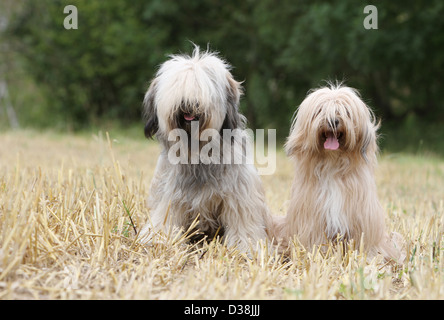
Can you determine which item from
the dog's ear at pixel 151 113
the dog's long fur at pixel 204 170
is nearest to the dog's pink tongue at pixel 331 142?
the dog's long fur at pixel 204 170

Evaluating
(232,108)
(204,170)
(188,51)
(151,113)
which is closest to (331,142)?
(232,108)

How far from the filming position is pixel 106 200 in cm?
416

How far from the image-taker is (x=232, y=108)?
3.74 m

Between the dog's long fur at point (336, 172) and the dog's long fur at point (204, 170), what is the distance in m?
0.38

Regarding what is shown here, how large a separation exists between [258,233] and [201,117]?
1046 mm

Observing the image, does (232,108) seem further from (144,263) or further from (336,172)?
(144,263)

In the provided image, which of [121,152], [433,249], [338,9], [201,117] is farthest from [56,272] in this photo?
[338,9]

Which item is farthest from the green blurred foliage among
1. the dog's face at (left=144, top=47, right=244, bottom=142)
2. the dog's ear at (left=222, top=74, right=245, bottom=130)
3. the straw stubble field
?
the straw stubble field

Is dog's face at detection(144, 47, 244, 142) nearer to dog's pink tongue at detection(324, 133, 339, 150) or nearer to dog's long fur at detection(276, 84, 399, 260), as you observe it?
dog's long fur at detection(276, 84, 399, 260)

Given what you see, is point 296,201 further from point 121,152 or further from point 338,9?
point 338,9

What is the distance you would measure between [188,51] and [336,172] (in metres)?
10.1

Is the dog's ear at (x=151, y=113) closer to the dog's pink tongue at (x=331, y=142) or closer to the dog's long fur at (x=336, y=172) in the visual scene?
the dog's long fur at (x=336, y=172)

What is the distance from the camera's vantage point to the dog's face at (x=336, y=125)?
342cm

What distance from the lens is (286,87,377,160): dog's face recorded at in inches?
135
